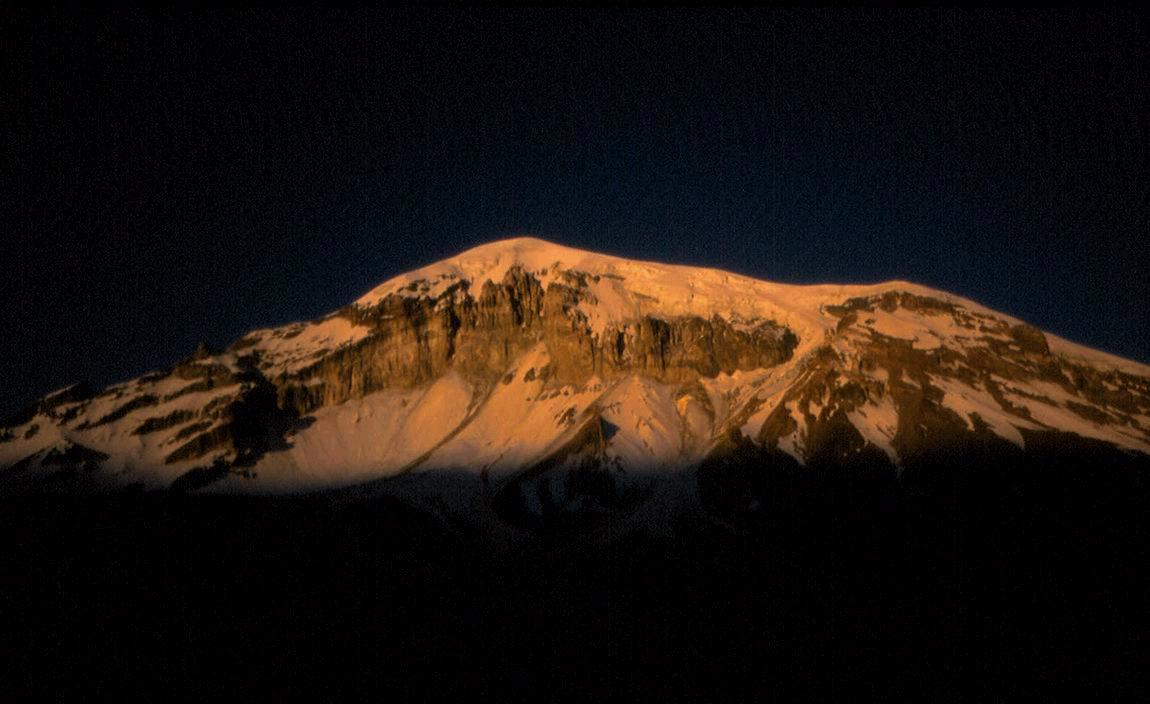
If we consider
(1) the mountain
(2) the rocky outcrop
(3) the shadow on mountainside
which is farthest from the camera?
(2) the rocky outcrop

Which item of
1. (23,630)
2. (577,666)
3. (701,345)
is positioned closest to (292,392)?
(701,345)

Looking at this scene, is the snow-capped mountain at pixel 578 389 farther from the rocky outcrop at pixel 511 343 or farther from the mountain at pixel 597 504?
the mountain at pixel 597 504

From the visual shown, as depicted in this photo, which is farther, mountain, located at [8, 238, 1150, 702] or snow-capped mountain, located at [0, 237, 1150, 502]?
snow-capped mountain, located at [0, 237, 1150, 502]

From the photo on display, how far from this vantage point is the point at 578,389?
148 m

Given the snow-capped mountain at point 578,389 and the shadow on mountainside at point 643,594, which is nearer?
the shadow on mountainside at point 643,594

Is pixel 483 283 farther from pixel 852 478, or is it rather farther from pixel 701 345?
pixel 852 478

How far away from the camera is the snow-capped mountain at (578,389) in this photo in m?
125

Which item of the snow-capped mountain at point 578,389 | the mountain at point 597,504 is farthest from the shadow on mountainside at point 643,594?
the snow-capped mountain at point 578,389

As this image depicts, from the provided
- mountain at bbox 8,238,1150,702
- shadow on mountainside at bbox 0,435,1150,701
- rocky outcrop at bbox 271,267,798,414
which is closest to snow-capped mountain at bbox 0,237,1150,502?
rocky outcrop at bbox 271,267,798,414

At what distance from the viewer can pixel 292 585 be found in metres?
98.9

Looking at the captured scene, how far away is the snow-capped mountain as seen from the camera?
124625 mm

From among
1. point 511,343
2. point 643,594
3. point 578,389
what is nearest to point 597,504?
point 643,594

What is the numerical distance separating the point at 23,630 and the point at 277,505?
A: 125ft

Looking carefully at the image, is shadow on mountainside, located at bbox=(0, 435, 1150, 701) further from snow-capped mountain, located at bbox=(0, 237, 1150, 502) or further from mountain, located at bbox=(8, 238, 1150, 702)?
snow-capped mountain, located at bbox=(0, 237, 1150, 502)
